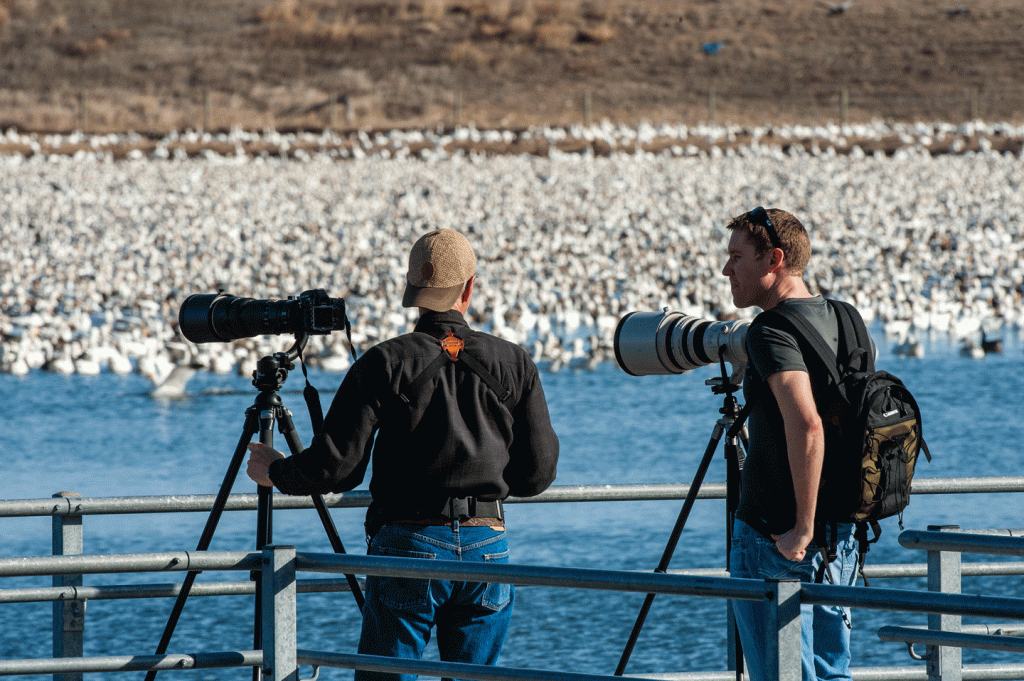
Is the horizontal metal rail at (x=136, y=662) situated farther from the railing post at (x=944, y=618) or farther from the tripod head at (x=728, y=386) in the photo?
the railing post at (x=944, y=618)

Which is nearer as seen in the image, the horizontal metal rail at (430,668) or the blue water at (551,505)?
the horizontal metal rail at (430,668)

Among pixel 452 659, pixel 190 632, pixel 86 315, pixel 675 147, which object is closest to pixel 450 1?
pixel 675 147

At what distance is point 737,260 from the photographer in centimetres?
298

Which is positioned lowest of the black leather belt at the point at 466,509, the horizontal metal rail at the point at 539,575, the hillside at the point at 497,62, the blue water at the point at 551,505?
the blue water at the point at 551,505

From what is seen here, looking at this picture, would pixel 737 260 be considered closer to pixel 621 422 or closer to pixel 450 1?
pixel 621 422

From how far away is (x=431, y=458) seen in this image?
285 centimetres

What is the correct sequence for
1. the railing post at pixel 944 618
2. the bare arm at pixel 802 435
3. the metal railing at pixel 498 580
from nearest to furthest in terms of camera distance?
1. the metal railing at pixel 498 580
2. the bare arm at pixel 802 435
3. the railing post at pixel 944 618

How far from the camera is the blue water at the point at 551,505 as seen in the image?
6133 millimetres

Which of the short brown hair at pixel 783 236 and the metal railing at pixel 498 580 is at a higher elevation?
the short brown hair at pixel 783 236

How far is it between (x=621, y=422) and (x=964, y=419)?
97.3 inches

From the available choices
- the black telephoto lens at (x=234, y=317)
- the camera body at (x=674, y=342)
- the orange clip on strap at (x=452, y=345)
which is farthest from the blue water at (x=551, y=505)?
the orange clip on strap at (x=452, y=345)

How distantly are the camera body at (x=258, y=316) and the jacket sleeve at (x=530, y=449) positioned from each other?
0.46 m

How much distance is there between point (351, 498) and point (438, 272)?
809mm

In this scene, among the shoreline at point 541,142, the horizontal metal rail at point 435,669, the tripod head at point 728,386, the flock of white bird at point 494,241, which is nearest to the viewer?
the horizontal metal rail at point 435,669
